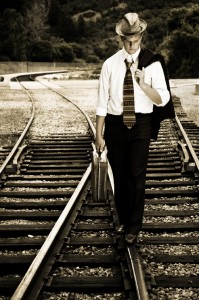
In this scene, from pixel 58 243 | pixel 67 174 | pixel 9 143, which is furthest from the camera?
pixel 9 143

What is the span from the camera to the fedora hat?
393 centimetres

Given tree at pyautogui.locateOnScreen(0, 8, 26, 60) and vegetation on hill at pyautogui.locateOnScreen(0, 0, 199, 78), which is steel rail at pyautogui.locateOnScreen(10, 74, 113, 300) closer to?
vegetation on hill at pyautogui.locateOnScreen(0, 0, 199, 78)

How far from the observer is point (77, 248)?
14.9 ft

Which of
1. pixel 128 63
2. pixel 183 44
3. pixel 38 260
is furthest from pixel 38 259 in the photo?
pixel 183 44

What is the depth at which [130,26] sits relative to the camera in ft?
12.9

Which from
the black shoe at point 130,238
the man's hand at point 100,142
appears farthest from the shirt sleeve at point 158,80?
the black shoe at point 130,238

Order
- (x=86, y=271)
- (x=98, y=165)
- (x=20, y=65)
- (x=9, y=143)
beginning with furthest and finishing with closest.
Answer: (x=20, y=65) → (x=9, y=143) → (x=98, y=165) → (x=86, y=271)

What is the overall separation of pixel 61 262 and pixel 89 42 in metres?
107

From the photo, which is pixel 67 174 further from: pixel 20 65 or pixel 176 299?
pixel 20 65

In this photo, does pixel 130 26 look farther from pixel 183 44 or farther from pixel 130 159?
pixel 183 44

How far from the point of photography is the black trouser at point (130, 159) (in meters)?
4.16

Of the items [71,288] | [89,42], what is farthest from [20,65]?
[71,288]

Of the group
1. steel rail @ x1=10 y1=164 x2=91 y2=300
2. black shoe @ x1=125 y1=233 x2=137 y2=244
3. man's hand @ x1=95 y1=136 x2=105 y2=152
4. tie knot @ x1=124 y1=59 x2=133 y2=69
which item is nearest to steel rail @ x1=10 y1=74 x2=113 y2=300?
steel rail @ x1=10 y1=164 x2=91 y2=300

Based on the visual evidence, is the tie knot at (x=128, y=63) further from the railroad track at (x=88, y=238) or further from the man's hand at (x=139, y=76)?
the railroad track at (x=88, y=238)
